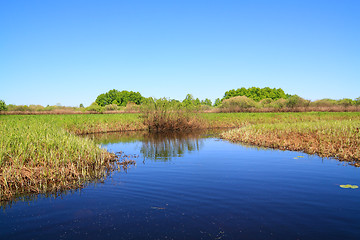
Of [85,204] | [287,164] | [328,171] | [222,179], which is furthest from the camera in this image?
[287,164]

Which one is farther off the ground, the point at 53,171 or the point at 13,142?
the point at 13,142

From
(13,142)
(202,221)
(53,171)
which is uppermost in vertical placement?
(13,142)

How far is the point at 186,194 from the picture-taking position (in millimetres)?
9320

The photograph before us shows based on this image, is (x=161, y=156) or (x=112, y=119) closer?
(x=161, y=156)

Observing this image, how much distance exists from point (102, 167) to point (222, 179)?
19.1 feet

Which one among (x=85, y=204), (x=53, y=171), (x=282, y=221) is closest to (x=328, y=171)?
Result: (x=282, y=221)

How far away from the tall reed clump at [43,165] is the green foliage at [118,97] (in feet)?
436

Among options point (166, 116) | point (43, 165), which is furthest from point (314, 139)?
point (166, 116)

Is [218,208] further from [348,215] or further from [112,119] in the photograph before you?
[112,119]

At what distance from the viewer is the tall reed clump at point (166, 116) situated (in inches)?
1361

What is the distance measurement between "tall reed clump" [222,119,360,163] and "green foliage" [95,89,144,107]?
12501 cm

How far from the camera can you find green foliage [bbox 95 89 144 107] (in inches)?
5655

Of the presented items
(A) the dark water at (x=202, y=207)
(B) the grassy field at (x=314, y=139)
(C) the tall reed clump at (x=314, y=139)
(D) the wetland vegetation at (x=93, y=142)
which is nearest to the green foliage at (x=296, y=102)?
(D) the wetland vegetation at (x=93, y=142)

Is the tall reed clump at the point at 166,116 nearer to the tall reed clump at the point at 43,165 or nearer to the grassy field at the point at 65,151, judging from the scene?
the grassy field at the point at 65,151
